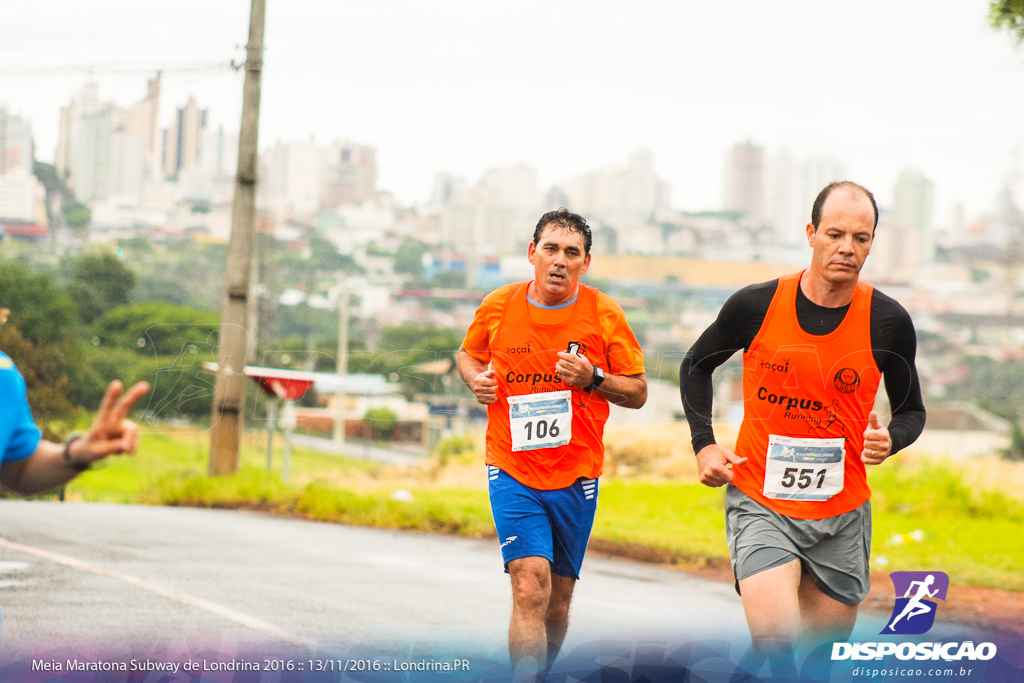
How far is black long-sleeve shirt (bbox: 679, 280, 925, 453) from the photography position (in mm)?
4078

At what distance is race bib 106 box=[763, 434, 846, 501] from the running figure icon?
89 cm

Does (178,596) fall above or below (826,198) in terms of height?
below

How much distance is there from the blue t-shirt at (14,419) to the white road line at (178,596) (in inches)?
130

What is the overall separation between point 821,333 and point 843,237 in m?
0.36

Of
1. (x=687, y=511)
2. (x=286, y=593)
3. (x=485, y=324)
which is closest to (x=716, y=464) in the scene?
(x=485, y=324)

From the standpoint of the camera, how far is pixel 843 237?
13.2 feet

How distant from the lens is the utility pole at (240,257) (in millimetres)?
12766

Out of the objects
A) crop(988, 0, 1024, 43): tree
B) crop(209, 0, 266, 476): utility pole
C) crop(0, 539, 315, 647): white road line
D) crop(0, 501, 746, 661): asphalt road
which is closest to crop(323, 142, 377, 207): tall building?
crop(209, 0, 266, 476): utility pole

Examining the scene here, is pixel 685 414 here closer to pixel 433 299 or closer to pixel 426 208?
pixel 433 299

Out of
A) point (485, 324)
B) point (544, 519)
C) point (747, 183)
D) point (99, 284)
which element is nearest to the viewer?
point (544, 519)

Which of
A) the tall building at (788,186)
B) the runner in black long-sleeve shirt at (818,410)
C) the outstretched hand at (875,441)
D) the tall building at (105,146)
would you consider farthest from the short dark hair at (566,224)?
the tall building at (788,186)

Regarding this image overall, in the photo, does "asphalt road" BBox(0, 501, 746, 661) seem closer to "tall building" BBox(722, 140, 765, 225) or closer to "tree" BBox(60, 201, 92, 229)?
"tree" BBox(60, 201, 92, 229)

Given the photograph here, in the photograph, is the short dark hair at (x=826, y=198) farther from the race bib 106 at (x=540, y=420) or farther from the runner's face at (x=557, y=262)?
the race bib 106 at (x=540, y=420)

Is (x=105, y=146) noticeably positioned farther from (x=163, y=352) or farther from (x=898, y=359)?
(x=898, y=359)
